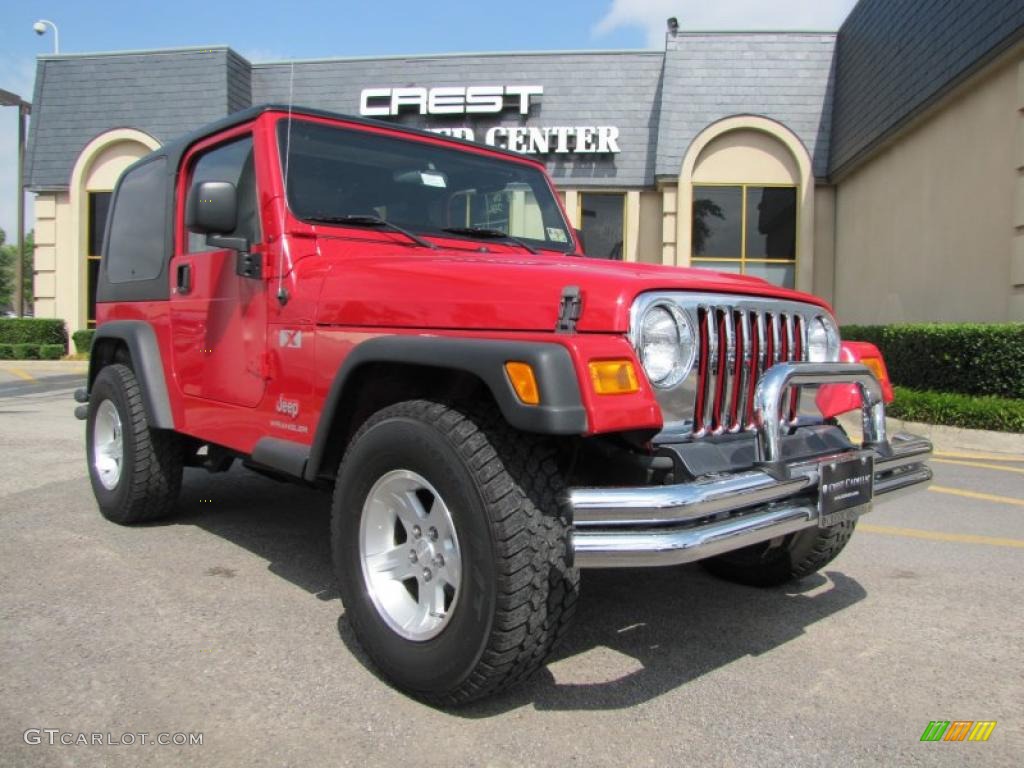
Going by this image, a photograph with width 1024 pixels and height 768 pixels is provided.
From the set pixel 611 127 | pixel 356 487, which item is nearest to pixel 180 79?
pixel 611 127

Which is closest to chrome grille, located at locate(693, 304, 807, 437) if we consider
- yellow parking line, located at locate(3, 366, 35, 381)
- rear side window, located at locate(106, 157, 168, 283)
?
rear side window, located at locate(106, 157, 168, 283)

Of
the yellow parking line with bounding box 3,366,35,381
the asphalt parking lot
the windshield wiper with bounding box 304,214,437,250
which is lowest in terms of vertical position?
the asphalt parking lot

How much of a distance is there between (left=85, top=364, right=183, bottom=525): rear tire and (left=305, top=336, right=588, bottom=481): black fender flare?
7.78 feet

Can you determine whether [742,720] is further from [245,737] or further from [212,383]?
[212,383]

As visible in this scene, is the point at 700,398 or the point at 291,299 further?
the point at 291,299

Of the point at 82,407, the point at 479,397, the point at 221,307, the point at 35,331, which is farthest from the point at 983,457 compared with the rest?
the point at 35,331

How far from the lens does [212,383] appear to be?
3.90 m

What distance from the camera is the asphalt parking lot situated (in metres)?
2.36

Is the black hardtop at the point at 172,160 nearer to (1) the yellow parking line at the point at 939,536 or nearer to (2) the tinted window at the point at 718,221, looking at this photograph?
(1) the yellow parking line at the point at 939,536

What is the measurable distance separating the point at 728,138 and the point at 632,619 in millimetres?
13907

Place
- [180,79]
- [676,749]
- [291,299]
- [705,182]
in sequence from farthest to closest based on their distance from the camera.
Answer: [180,79] → [705,182] → [291,299] → [676,749]

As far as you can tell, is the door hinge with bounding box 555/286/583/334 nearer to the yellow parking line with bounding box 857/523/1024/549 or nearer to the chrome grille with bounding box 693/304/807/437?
the chrome grille with bounding box 693/304/807/437

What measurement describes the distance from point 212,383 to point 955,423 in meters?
7.78

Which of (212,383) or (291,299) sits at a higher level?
(291,299)
